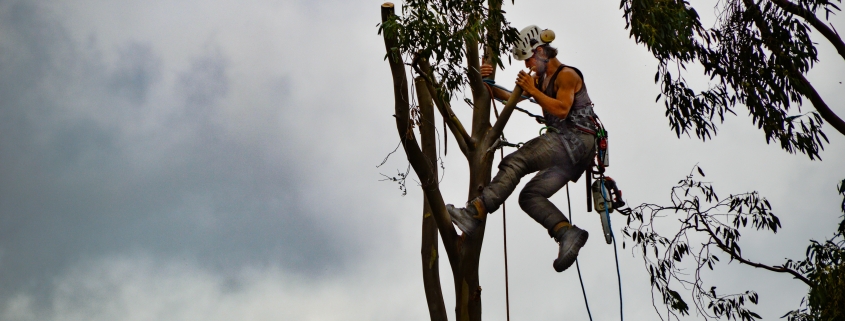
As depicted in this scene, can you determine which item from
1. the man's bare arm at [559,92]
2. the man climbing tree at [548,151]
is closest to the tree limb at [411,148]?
the man climbing tree at [548,151]

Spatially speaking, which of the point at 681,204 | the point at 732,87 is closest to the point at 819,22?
the point at 732,87

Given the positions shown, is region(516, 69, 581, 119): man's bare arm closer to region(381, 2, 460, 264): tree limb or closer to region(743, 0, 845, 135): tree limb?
region(381, 2, 460, 264): tree limb

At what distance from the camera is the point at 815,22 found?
11234 mm

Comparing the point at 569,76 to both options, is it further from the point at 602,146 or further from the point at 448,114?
the point at 448,114

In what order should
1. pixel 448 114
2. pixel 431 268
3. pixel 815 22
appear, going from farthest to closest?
pixel 815 22 < pixel 431 268 < pixel 448 114

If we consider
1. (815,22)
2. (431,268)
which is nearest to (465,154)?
(431,268)

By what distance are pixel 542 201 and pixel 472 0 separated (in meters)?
1.71

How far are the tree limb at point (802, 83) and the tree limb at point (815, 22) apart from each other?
258 millimetres

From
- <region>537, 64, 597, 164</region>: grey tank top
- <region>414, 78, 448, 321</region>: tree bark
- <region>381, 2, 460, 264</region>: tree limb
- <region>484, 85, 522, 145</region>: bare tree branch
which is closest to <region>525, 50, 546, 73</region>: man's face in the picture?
<region>537, 64, 597, 164</region>: grey tank top

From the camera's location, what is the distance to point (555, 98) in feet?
23.6

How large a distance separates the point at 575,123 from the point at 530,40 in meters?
Result: 0.67

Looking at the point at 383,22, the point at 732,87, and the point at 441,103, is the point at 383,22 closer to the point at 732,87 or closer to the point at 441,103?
the point at 441,103

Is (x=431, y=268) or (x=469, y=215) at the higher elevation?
(x=431, y=268)

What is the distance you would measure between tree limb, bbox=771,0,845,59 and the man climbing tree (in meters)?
4.51
